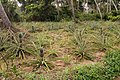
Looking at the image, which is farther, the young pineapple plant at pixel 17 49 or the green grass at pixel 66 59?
the young pineapple plant at pixel 17 49

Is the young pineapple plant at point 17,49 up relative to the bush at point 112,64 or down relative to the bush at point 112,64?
up

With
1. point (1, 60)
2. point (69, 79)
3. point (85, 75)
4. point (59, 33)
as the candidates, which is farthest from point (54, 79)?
point (59, 33)

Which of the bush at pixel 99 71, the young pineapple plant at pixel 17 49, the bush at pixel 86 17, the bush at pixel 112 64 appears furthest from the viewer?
the bush at pixel 86 17

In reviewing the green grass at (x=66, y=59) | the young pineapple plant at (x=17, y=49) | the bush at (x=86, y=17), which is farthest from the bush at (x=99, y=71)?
the bush at (x=86, y=17)

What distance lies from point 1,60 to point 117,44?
425 cm

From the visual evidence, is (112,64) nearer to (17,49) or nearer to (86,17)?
(17,49)

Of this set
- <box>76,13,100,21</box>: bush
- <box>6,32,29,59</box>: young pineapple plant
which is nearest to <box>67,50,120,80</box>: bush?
<box>6,32,29,59</box>: young pineapple plant

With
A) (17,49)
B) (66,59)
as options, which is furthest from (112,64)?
(17,49)

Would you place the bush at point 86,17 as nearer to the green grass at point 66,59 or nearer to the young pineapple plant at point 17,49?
the green grass at point 66,59

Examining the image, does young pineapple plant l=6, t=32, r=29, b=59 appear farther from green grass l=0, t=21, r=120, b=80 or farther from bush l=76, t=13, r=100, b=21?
bush l=76, t=13, r=100, b=21

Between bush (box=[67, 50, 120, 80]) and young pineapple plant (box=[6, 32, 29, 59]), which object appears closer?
bush (box=[67, 50, 120, 80])

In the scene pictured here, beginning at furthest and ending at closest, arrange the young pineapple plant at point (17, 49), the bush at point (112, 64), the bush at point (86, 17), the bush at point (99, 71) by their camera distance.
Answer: the bush at point (86, 17)
the young pineapple plant at point (17, 49)
the bush at point (112, 64)
the bush at point (99, 71)

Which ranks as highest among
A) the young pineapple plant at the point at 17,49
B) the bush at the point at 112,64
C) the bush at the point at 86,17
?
the young pineapple plant at the point at 17,49

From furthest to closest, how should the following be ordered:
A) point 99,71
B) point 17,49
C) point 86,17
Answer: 1. point 86,17
2. point 17,49
3. point 99,71
